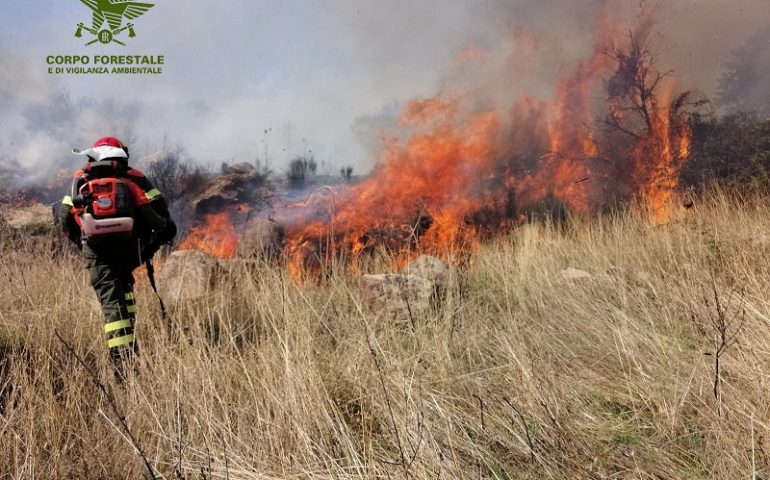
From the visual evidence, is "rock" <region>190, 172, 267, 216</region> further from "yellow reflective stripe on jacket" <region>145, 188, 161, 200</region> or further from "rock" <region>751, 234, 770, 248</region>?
"rock" <region>751, 234, 770, 248</region>

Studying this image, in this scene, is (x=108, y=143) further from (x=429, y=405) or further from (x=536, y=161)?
(x=536, y=161)

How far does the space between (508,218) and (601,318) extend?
787 cm

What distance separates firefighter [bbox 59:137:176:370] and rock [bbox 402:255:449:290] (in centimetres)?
252

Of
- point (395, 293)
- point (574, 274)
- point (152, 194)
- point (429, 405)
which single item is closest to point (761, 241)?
point (574, 274)

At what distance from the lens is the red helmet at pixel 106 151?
339 cm

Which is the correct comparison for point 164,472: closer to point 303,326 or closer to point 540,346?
point 303,326

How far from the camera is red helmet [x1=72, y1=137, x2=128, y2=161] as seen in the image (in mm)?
3391

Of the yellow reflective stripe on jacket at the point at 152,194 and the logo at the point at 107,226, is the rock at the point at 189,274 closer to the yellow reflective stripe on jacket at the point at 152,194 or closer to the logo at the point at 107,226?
the yellow reflective stripe on jacket at the point at 152,194

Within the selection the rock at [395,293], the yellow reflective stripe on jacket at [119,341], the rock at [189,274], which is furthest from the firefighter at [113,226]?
the rock at [395,293]

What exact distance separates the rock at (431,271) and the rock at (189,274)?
2342 mm

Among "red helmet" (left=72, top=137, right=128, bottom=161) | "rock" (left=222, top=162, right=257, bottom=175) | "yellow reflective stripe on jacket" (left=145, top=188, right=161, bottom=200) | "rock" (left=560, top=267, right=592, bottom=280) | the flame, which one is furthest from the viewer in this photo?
"rock" (left=222, top=162, right=257, bottom=175)

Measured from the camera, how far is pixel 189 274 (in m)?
5.02

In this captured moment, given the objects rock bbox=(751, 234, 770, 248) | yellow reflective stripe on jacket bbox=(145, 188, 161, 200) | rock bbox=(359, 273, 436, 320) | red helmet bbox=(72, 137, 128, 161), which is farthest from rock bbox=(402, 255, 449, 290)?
rock bbox=(751, 234, 770, 248)

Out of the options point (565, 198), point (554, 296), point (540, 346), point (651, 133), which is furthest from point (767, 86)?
point (540, 346)
